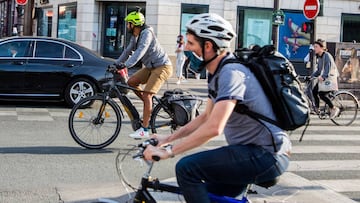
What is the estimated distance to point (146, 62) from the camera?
8.34 meters

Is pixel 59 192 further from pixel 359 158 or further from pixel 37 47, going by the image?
pixel 37 47

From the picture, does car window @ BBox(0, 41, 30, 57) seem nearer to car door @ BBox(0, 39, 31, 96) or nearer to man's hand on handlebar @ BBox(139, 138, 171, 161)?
car door @ BBox(0, 39, 31, 96)

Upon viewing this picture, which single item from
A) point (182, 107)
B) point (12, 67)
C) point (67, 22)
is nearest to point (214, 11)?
point (67, 22)

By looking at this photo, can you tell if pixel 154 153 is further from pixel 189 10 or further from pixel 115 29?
pixel 115 29

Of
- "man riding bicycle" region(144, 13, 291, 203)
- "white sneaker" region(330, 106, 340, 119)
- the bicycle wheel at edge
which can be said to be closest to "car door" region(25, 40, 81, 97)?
the bicycle wheel at edge

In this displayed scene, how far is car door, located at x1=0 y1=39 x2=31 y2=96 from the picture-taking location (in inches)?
489

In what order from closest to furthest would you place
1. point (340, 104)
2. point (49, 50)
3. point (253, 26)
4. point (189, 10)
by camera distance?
point (340, 104)
point (49, 50)
point (189, 10)
point (253, 26)

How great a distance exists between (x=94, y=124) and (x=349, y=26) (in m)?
20.9

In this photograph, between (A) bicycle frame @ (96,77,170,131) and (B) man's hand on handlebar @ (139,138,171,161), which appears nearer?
(B) man's hand on handlebar @ (139,138,171,161)

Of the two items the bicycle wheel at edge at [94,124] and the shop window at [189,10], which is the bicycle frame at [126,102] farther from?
the shop window at [189,10]

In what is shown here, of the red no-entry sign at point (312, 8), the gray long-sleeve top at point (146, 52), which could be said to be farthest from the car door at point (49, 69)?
the red no-entry sign at point (312, 8)

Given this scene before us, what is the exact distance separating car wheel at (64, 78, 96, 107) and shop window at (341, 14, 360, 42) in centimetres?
1665

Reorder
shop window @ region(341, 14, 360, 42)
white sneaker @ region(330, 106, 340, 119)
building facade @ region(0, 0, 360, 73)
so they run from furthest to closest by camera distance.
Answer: shop window @ region(341, 14, 360, 42) → building facade @ region(0, 0, 360, 73) → white sneaker @ region(330, 106, 340, 119)

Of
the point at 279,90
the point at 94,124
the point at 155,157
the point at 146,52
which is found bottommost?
the point at 94,124
